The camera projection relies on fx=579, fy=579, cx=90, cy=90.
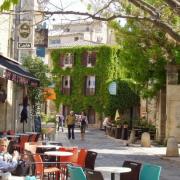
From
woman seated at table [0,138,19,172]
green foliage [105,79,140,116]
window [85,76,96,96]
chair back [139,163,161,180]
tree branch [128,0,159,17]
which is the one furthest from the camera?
window [85,76,96,96]

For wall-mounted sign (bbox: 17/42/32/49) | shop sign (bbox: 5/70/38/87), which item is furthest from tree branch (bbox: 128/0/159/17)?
wall-mounted sign (bbox: 17/42/32/49)

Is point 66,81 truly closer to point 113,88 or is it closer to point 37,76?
point 113,88

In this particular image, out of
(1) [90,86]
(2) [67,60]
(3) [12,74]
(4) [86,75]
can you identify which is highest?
(2) [67,60]

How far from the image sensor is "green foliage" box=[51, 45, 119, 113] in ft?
220

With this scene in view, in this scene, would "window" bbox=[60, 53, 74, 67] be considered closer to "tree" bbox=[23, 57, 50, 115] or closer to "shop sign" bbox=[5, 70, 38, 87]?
"tree" bbox=[23, 57, 50, 115]

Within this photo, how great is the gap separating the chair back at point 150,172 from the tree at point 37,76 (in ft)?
62.7

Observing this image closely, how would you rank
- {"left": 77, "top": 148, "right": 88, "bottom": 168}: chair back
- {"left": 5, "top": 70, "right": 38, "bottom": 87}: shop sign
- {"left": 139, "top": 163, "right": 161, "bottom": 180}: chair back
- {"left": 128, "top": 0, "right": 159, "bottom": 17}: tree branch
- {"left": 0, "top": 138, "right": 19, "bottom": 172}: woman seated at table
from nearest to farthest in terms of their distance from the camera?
{"left": 139, "top": 163, "right": 161, "bottom": 180}: chair back
{"left": 0, "top": 138, "right": 19, "bottom": 172}: woman seated at table
{"left": 77, "top": 148, "right": 88, "bottom": 168}: chair back
{"left": 128, "top": 0, "right": 159, "bottom": 17}: tree branch
{"left": 5, "top": 70, "right": 38, "bottom": 87}: shop sign

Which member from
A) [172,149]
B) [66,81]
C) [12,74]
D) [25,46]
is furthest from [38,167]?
[66,81]

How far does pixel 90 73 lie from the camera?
6975 centimetres

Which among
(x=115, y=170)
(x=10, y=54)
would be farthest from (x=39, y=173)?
(x=10, y=54)

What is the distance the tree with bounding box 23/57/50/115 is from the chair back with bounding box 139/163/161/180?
19.1 meters

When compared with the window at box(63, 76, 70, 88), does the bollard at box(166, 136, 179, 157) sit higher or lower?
lower

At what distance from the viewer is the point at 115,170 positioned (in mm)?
10156

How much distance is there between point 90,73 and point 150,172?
60157 mm
